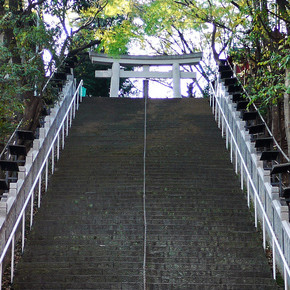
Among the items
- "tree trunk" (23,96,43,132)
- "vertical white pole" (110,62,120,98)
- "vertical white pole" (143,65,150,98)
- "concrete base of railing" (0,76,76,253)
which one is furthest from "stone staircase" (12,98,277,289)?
"vertical white pole" (110,62,120,98)

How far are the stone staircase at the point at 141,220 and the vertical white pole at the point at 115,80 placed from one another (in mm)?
7027

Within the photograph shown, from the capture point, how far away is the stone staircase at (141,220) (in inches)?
348

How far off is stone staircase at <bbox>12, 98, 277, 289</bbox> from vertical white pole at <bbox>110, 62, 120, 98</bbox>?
23.1ft

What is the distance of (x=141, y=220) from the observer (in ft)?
34.6

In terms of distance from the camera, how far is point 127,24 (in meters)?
20.3

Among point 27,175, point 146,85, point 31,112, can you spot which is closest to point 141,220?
point 27,175

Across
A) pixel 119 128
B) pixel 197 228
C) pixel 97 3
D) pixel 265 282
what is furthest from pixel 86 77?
pixel 265 282

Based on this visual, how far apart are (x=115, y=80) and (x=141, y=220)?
13.1m

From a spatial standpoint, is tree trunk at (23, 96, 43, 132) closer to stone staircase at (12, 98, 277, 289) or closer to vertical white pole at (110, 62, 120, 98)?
stone staircase at (12, 98, 277, 289)

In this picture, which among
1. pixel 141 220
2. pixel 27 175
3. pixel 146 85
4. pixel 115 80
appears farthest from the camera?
pixel 115 80

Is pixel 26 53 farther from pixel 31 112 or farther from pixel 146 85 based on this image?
pixel 146 85

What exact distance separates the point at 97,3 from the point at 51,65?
5.85 m

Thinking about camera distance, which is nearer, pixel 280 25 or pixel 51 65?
pixel 51 65

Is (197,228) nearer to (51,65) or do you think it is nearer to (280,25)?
(51,65)
